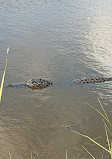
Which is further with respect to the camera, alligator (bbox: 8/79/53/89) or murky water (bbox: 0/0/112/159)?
alligator (bbox: 8/79/53/89)

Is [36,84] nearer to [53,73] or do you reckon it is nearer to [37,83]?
[37,83]

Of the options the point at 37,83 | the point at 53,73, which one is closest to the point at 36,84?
the point at 37,83

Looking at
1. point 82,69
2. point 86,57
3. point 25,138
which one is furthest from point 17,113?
point 86,57

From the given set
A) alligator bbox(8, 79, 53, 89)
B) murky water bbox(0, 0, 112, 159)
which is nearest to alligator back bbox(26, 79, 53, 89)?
alligator bbox(8, 79, 53, 89)

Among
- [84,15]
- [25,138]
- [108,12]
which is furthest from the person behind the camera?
[108,12]

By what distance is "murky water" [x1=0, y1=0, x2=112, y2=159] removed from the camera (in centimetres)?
457

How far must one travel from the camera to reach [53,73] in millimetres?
7430

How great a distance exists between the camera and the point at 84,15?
13984mm

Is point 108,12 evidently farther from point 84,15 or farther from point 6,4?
point 6,4

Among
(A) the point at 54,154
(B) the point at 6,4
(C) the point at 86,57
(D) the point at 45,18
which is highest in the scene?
(B) the point at 6,4

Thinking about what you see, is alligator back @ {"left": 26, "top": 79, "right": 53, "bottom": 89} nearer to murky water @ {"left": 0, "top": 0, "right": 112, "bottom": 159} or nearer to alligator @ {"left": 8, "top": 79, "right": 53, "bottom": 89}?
alligator @ {"left": 8, "top": 79, "right": 53, "bottom": 89}

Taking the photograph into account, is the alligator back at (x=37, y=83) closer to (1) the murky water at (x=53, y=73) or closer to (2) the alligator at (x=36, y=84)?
(2) the alligator at (x=36, y=84)

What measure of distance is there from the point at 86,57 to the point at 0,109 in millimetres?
4423

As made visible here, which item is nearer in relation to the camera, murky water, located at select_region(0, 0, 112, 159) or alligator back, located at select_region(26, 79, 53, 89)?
murky water, located at select_region(0, 0, 112, 159)
